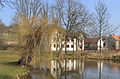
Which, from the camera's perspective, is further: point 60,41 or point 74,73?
point 60,41

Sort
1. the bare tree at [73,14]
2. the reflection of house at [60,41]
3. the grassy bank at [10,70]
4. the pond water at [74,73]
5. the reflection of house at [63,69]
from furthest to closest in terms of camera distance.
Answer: the bare tree at [73,14] < the reflection of house at [60,41] < the reflection of house at [63,69] < the pond water at [74,73] < the grassy bank at [10,70]

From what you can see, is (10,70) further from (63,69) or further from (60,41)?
(60,41)

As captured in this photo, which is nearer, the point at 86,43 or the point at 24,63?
the point at 24,63

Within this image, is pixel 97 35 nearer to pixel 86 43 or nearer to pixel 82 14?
pixel 82 14

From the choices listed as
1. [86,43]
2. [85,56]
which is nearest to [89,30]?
[85,56]

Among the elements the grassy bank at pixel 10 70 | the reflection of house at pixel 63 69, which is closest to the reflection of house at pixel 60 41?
the reflection of house at pixel 63 69

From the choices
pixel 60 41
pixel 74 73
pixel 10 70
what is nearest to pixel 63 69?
pixel 74 73

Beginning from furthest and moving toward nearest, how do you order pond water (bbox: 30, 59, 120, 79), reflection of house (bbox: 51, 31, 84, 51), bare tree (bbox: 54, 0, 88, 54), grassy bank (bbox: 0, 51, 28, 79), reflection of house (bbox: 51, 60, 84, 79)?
bare tree (bbox: 54, 0, 88, 54), reflection of house (bbox: 51, 31, 84, 51), reflection of house (bbox: 51, 60, 84, 79), pond water (bbox: 30, 59, 120, 79), grassy bank (bbox: 0, 51, 28, 79)

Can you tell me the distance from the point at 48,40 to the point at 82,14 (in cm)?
2603

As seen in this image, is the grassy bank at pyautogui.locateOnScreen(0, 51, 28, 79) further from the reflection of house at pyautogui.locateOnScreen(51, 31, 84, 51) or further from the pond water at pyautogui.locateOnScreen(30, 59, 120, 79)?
the reflection of house at pyautogui.locateOnScreen(51, 31, 84, 51)

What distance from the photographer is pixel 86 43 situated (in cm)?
7425

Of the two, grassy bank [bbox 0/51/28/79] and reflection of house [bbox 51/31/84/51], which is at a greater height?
reflection of house [bbox 51/31/84/51]

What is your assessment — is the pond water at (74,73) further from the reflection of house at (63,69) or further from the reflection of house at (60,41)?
the reflection of house at (60,41)

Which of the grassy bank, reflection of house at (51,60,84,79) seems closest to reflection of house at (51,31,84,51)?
reflection of house at (51,60,84,79)
